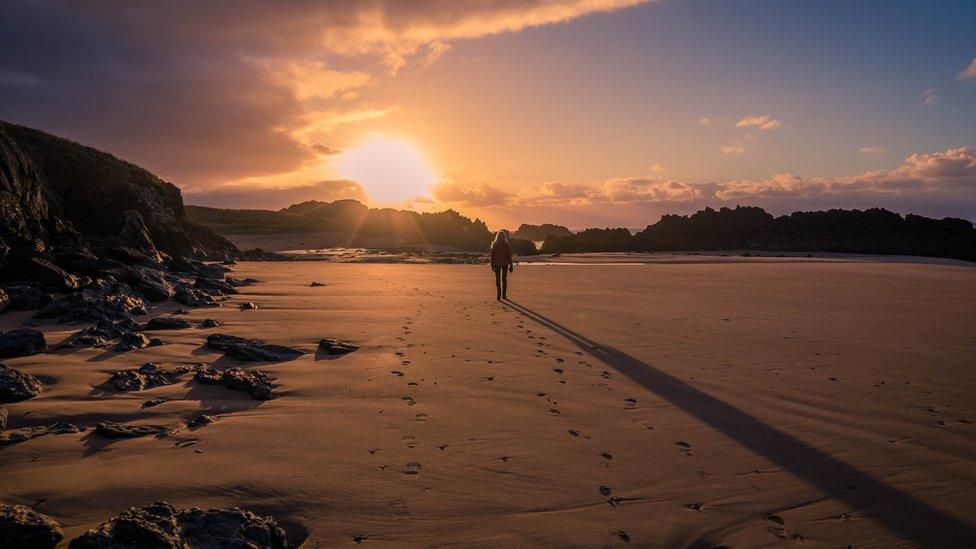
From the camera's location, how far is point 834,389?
673 centimetres

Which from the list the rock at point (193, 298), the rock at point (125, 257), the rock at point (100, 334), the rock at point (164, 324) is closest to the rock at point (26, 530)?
the rock at point (100, 334)

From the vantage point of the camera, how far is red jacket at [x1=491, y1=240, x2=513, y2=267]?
16.3 m

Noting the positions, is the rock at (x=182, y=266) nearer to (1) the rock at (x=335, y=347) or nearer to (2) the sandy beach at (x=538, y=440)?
(2) the sandy beach at (x=538, y=440)

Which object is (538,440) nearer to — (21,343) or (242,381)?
(242,381)

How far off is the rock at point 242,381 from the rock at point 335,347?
1707 millimetres

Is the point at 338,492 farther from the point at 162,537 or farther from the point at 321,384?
the point at 321,384

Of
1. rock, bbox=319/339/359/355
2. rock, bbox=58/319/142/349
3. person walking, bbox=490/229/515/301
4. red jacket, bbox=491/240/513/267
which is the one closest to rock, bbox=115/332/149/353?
rock, bbox=58/319/142/349

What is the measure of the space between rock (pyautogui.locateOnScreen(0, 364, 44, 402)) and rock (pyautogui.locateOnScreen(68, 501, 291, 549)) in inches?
125

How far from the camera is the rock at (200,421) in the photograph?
4.70 m

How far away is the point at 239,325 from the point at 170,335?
1468 mm

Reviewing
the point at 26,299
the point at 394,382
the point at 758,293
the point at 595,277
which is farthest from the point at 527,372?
the point at 595,277

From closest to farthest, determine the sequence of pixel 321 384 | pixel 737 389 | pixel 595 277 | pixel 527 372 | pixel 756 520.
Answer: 1. pixel 756 520
2. pixel 321 384
3. pixel 737 389
4. pixel 527 372
5. pixel 595 277

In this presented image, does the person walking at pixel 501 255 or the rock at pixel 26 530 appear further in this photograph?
the person walking at pixel 501 255

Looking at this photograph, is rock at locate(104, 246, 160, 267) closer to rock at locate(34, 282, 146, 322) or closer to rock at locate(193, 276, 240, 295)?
rock at locate(193, 276, 240, 295)
